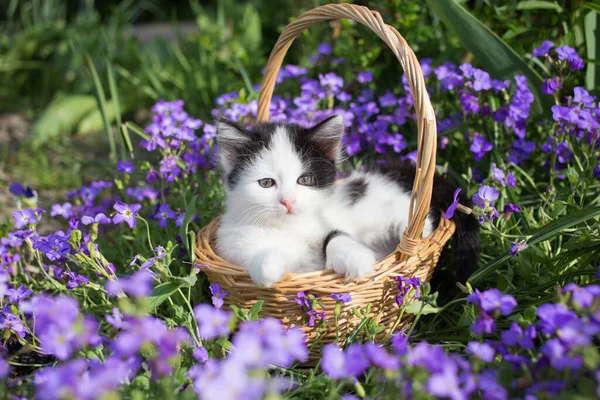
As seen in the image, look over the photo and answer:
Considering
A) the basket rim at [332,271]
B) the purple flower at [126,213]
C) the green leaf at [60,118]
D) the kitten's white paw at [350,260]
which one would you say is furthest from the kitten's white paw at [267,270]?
the green leaf at [60,118]

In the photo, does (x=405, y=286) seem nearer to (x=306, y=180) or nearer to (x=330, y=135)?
(x=306, y=180)

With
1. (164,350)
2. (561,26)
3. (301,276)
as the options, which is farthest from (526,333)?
(561,26)

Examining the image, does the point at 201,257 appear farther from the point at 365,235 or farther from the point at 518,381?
the point at 518,381

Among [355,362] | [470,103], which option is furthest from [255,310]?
[470,103]

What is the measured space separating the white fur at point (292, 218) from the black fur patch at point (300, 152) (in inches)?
0.9

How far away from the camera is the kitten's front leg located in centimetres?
145

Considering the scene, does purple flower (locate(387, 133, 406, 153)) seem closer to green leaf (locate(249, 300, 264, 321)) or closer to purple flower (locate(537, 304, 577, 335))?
green leaf (locate(249, 300, 264, 321))

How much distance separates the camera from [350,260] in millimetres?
1455

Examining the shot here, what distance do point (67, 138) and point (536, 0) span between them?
3.19m

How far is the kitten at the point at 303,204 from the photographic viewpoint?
1.68 meters

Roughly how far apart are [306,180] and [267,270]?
1.35ft

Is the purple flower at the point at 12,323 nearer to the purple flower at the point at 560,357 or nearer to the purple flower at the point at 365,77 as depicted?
the purple flower at the point at 560,357

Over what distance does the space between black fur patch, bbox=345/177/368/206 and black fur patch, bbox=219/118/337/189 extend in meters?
0.08

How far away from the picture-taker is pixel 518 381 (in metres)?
1.03
